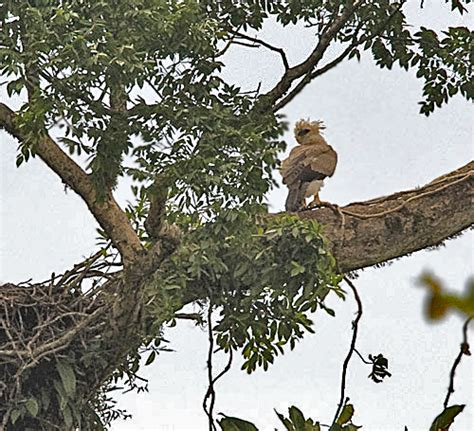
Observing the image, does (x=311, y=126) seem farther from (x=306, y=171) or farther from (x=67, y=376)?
(x=67, y=376)

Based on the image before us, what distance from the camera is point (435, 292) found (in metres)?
0.15

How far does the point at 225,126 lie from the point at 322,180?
2.16ft

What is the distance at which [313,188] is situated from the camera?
6.56 feet

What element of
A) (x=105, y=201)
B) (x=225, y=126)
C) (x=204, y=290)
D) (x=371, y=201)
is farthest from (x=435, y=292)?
(x=371, y=201)

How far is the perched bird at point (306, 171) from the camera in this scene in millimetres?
1964

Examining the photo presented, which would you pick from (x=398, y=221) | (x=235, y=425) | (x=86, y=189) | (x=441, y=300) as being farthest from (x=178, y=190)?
(x=441, y=300)

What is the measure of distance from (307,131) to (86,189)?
2.23ft

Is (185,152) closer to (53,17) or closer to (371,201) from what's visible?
(53,17)

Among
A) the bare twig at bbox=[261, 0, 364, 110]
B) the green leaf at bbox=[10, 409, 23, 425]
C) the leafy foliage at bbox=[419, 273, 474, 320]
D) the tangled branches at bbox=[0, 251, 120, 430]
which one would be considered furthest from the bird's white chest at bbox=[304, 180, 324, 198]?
the leafy foliage at bbox=[419, 273, 474, 320]

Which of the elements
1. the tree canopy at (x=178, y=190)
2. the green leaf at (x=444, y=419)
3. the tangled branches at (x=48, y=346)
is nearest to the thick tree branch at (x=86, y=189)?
the tree canopy at (x=178, y=190)

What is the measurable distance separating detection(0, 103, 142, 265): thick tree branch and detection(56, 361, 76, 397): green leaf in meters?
0.32

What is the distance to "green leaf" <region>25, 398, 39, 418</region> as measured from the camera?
5.98 ft

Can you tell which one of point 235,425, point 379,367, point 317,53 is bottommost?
point 235,425

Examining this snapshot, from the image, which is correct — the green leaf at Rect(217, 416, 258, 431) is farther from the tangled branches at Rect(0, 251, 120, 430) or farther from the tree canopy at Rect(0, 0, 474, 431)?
the tangled branches at Rect(0, 251, 120, 430)
